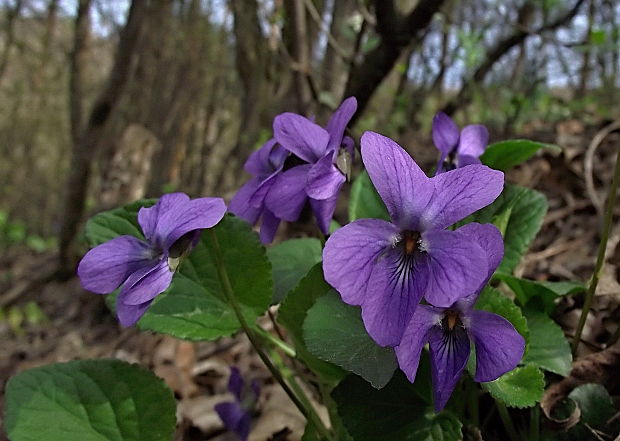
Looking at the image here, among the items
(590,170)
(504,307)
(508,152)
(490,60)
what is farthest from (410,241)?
(490,60)

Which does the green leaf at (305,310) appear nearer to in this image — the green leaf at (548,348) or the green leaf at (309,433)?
the green leaf at (309,433)

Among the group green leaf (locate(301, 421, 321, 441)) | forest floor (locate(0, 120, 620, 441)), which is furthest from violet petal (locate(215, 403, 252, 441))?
green leaf (locate(301, 421, 321, 441))

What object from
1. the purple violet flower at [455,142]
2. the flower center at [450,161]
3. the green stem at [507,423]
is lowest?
the green stem at [507,423]

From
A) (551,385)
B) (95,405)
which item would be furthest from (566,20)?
(95,405)

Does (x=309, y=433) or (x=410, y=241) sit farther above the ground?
→ (x=410, y=241)

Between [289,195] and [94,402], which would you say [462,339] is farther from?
[94,402]

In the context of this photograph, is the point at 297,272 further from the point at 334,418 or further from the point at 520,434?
the point at 520,434

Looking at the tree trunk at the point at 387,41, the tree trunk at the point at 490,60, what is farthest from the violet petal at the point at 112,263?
the tree trunk at the point at 490,60
